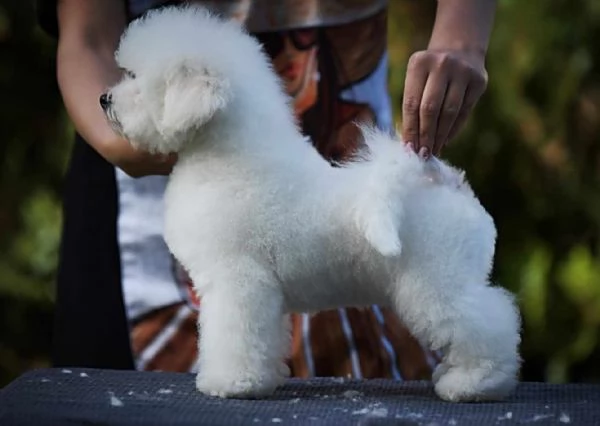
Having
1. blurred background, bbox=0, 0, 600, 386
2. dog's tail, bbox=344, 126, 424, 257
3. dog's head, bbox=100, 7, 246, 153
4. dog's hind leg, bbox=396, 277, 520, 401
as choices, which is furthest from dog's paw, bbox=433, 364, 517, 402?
blurred background, bbox=0, 0, 600, 386

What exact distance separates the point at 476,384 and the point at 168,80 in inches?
14.1

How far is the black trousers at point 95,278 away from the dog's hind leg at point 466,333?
550 millimetres

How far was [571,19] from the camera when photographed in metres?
2.31

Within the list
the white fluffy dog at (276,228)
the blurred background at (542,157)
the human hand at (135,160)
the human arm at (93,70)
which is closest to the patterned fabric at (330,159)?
the human arm at (93,70)

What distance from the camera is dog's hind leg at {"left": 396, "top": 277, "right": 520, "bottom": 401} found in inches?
36.2

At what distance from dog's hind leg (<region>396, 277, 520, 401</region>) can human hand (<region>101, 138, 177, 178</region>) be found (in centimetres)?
27

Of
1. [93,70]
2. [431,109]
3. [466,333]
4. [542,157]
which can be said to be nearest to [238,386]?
[466,333]

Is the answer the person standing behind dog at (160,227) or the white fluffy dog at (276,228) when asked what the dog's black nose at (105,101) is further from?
the person standing behind dog at (160,227)

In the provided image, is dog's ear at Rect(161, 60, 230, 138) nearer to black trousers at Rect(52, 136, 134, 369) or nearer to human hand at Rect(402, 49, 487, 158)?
human hand at Rect(402, 49, 487, 158)

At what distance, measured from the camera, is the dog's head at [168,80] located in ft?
3.01

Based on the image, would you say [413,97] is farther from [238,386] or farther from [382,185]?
[238,386]

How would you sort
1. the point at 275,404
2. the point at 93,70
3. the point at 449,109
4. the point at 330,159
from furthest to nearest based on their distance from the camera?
the point at 330,159 < the point at 93,70 < the point at 449,109 < the point at 275,404

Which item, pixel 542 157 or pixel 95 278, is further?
pixel 542 157

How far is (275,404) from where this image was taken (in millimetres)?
912
